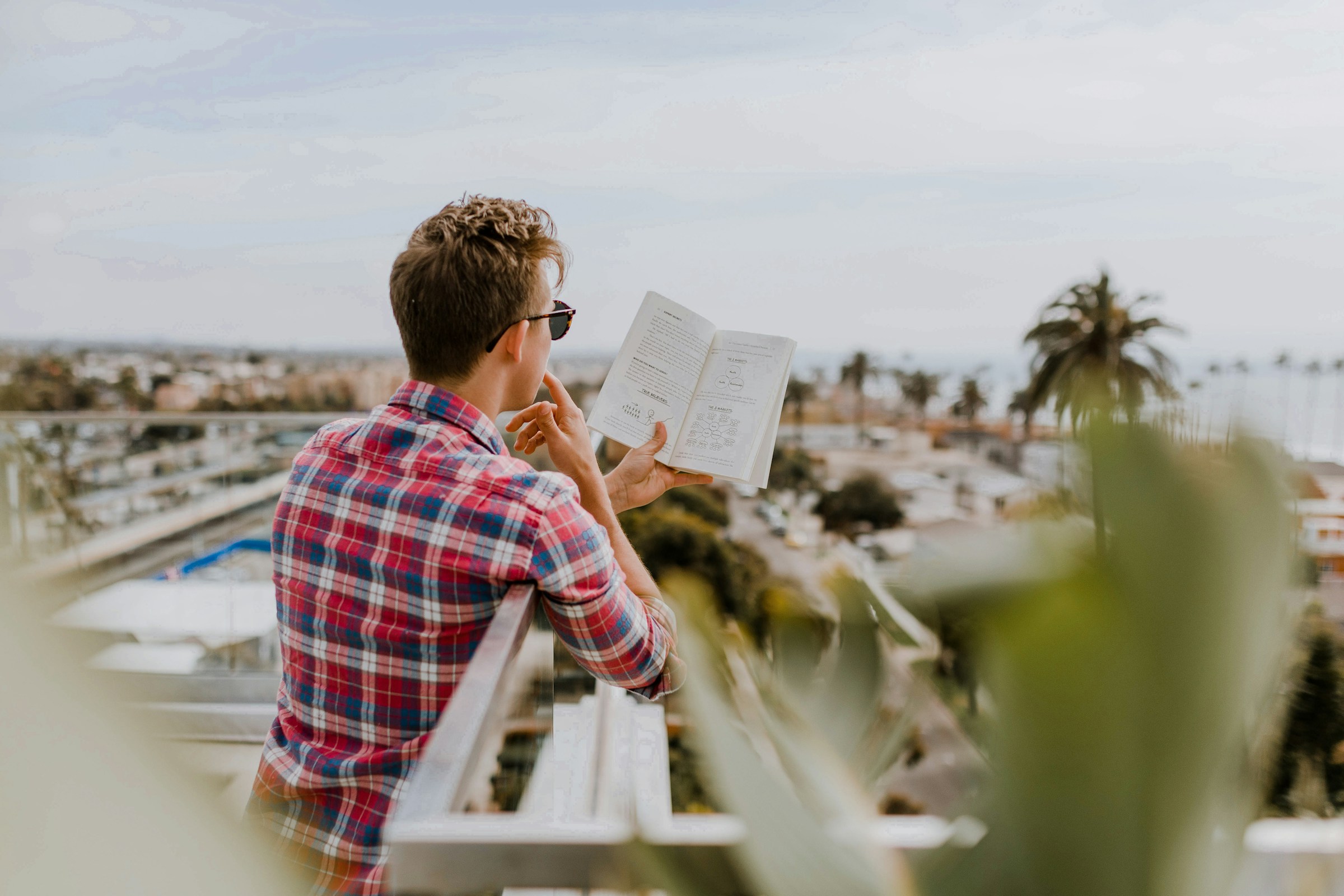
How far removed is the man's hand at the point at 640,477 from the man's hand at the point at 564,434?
0.12 metres

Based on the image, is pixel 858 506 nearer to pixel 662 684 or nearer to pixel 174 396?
pixel 174 396

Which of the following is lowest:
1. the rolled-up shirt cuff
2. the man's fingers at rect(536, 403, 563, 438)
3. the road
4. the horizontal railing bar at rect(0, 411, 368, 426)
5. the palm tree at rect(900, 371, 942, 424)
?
the rolled-up shirt cuff

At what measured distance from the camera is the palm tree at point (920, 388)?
30688 millimetres

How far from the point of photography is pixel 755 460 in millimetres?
1243

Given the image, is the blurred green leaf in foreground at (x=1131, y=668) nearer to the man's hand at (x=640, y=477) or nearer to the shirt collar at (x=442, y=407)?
the shirt collar at (x=442, y=407)

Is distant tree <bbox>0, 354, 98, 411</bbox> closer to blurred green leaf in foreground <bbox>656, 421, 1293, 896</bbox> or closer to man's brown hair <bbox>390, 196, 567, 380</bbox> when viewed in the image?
man's brown hair <bbox>390, 196, 567, 380</bbox>

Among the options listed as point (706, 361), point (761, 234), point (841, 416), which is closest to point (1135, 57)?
point (761, 234)

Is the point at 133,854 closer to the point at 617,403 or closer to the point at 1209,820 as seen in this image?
the point at 1209,820

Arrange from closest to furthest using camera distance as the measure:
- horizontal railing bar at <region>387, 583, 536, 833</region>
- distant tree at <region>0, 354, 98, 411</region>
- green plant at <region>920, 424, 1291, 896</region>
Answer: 1. green plant at <region>920, 424, 1291, 896</region>
2. horizontal railing bar at <region>387, 583, 536, 833</region>
3. distant tree at <region>0, 354, 98, 411</region>

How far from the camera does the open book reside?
1248 millimetres

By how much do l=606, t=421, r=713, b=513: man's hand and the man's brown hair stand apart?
1.11ft

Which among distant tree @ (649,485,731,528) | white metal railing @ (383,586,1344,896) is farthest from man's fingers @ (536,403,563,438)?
distant tree @ (649,485,731,528)

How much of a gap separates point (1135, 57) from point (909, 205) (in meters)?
10.9

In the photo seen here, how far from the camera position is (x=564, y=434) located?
114 centimetres
